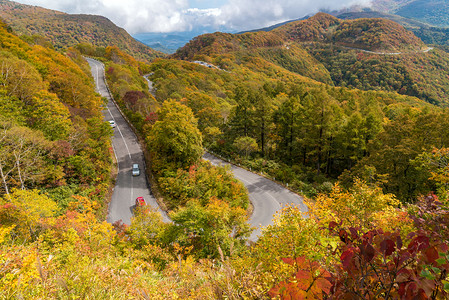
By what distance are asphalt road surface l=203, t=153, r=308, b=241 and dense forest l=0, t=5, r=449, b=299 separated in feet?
4.47

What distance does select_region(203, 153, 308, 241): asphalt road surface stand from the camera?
18.8 metres

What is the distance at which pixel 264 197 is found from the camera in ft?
71.5

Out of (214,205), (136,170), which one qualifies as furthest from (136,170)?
(214,205)

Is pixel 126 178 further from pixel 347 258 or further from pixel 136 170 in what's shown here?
pixel 347 258

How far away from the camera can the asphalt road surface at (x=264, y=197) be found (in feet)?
61.7

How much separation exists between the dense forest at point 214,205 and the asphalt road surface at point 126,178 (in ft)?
4.00

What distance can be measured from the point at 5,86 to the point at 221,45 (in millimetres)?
150054

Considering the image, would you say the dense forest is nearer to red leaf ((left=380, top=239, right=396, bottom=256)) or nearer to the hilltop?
red leaf ((left=380, top=239, right=396, bottom=256))

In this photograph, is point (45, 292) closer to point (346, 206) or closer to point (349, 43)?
point (346, 206)

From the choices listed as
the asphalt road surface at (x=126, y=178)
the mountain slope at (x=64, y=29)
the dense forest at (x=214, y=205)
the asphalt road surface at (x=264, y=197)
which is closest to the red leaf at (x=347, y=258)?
the dense forest at (x=214, y=205)

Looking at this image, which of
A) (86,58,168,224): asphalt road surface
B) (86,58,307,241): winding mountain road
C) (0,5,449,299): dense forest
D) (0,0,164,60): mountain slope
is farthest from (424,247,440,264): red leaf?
(0,0,164,60): mountain slope

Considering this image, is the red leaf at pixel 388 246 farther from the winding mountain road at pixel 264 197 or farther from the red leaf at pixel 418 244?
the winding mountain road at pixel 264 197

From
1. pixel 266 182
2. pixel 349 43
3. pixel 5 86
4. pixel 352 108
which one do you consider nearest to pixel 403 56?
pixel 349 43

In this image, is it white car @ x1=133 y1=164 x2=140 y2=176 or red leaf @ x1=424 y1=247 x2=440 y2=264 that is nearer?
red leaf @ x1=424 y1=247 x2=440 y2=264
